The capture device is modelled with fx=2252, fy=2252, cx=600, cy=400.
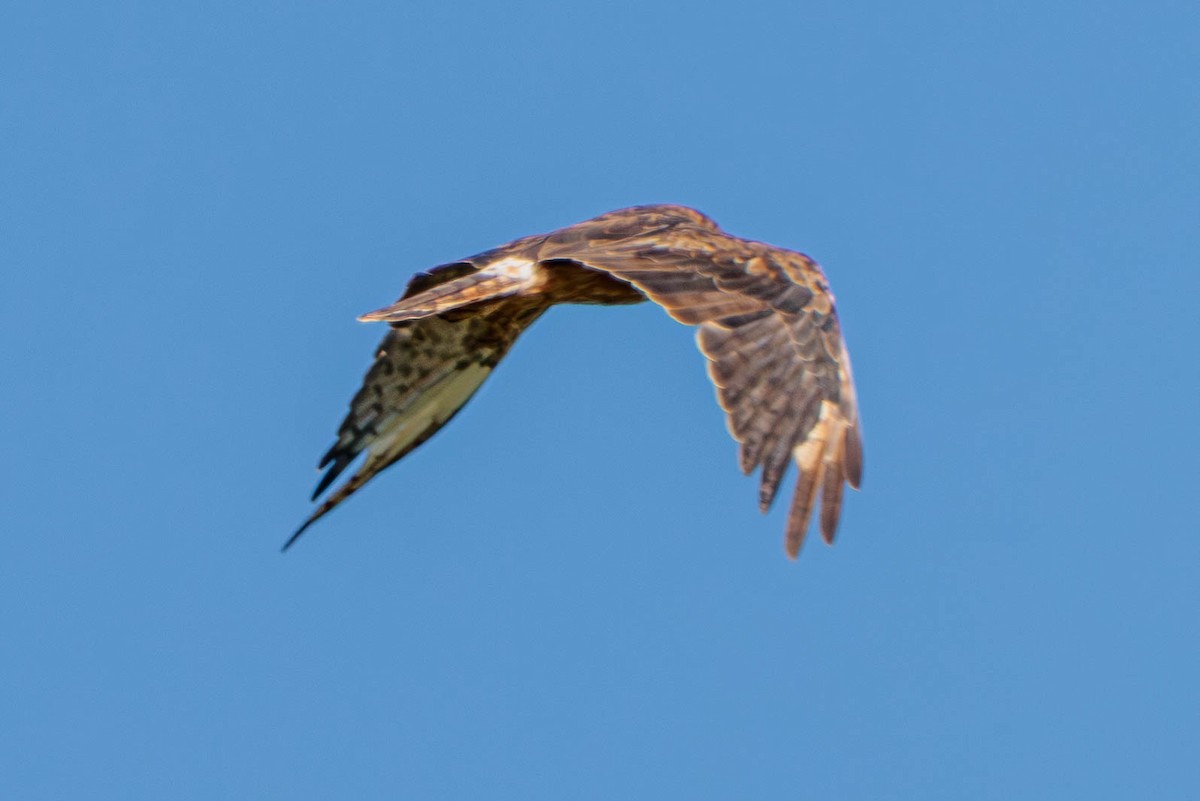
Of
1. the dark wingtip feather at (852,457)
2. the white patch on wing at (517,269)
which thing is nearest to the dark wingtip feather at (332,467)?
the white patch on wing at (517,269)

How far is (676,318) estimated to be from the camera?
940cm

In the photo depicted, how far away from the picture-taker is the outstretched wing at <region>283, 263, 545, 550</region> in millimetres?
11547

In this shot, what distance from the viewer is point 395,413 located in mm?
11570

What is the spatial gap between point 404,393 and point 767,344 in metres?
2.68

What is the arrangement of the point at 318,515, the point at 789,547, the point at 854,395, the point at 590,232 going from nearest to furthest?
the point at 789,547
the point at 854,395
the point at 590,232
the point at 318,515

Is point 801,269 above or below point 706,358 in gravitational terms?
above

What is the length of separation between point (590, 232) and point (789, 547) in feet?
Answer: 7.43

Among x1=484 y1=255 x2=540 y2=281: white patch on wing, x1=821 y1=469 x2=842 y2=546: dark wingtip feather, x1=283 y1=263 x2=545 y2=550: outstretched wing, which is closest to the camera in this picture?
x1=821 y1=469 x2=842 y2=546: dark wingtip feather

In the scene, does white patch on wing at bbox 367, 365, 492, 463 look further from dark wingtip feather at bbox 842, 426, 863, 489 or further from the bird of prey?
dark wingtip feather at bbox 842, 426, 863, 489

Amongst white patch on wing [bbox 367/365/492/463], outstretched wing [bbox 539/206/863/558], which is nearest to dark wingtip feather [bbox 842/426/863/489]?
outstretched wing [bbox 539/206/863/558]

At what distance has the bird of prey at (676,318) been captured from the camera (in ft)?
30.5

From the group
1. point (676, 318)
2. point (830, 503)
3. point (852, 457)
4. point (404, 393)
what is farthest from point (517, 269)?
point (830, 503)

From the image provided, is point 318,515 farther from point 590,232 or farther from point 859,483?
point 859,483

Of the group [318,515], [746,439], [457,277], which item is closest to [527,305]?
[457,277]
